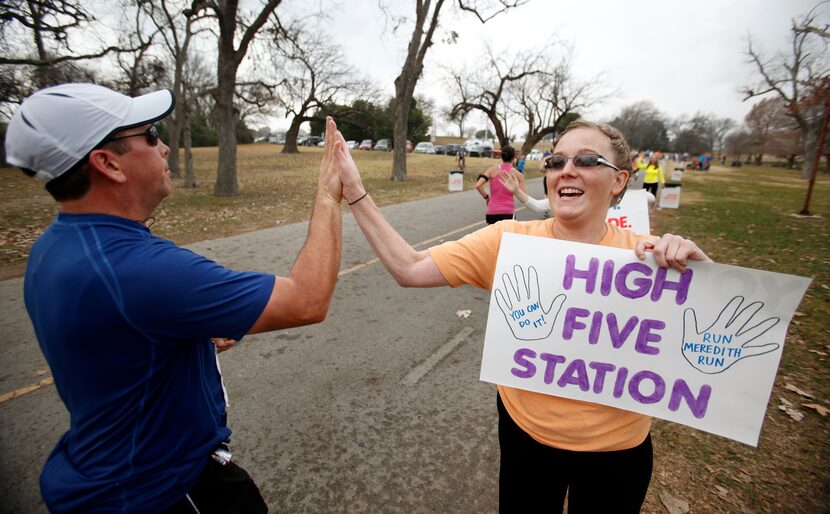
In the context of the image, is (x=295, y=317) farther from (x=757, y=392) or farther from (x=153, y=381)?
(x=757, y=392)

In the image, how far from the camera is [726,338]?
1407mm

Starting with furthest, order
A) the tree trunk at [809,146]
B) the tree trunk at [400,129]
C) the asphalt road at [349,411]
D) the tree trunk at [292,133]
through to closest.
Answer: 1. the tree trunk at [292,133]
2. the tree trunk at [809,146]
3. the tree trunk at [400,129]
4. the asphalt road at [349,411]

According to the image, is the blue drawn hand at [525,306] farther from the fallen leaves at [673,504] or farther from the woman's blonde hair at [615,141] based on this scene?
the fallen leaves at [673,504]

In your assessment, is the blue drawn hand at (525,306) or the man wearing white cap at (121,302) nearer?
the man wearing white cap at (121,302)

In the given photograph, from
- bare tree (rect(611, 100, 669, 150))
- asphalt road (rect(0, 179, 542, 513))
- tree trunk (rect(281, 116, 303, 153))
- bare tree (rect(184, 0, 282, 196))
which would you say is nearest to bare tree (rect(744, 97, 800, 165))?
bare tree (rect(611, 100, 669, 150))

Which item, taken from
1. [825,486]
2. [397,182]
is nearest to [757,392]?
[825,486]

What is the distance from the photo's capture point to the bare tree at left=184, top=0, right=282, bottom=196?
12.4 meters

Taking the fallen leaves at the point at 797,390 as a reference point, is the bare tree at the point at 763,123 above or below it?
above

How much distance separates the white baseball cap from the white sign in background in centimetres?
143

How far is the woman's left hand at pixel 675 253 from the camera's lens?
138 cm

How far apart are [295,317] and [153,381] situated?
0.47 m

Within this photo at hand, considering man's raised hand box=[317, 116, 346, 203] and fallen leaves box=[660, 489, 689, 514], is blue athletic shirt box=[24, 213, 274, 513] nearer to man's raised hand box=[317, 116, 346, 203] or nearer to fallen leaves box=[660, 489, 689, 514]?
man's raised hand box=[317, 116, 346, 203]

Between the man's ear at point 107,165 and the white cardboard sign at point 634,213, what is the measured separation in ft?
13.3

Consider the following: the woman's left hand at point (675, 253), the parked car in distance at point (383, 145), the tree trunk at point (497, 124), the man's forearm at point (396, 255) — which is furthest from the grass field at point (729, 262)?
the parked car in distance at point (383, 145)
